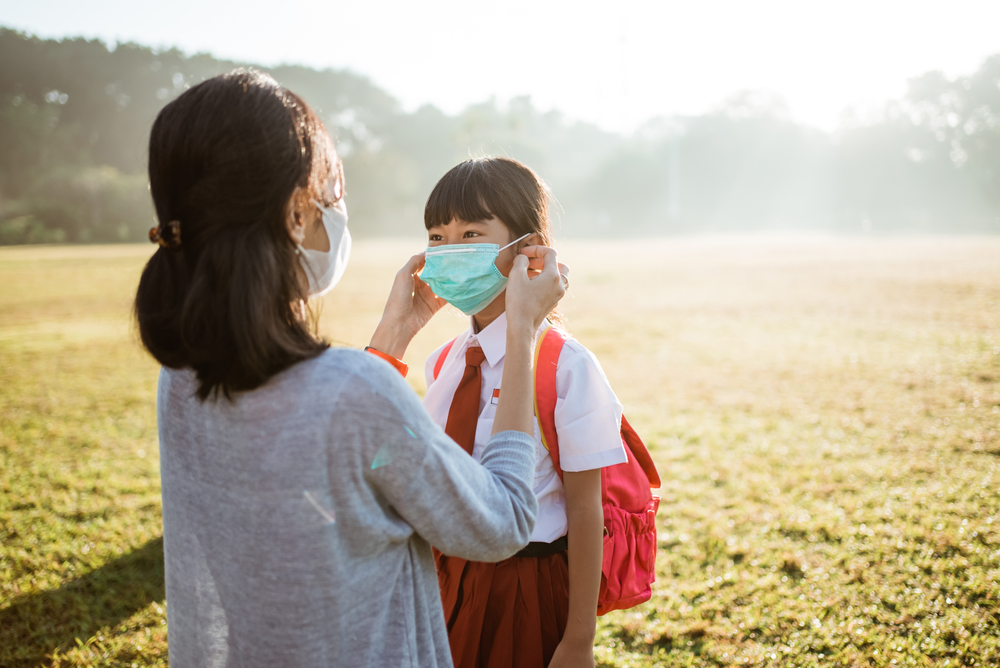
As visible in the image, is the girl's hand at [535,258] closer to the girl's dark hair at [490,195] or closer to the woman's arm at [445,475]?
the girl's dark hair at [490,195]

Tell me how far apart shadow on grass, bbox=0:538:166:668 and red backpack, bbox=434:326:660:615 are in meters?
2.94

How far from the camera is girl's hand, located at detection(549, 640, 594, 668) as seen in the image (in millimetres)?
1601

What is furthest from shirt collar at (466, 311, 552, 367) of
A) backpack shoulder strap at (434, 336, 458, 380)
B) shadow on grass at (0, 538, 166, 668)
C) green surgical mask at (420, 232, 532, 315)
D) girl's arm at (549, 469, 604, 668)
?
shadow on grass at (0, 538, 166, 668)

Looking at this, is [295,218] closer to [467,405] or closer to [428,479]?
[428,479]

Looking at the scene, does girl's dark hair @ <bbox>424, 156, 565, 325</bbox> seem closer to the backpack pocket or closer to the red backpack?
the red backpack

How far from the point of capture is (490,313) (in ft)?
7.00

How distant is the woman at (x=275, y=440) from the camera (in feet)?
3.18

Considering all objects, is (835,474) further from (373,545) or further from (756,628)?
(373,545)

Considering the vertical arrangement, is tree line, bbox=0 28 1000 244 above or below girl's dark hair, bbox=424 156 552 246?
above

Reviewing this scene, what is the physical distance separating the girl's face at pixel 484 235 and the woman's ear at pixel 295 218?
849mm

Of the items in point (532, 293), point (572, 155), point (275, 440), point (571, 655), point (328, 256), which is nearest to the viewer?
point (275, 440)

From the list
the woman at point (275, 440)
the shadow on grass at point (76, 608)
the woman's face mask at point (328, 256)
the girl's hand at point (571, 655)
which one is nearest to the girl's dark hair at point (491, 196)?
the woman's face mask at point (328, 256)

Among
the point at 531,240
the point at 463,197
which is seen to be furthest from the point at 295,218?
the point at 531,240

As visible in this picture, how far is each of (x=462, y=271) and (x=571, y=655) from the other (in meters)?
1.17
